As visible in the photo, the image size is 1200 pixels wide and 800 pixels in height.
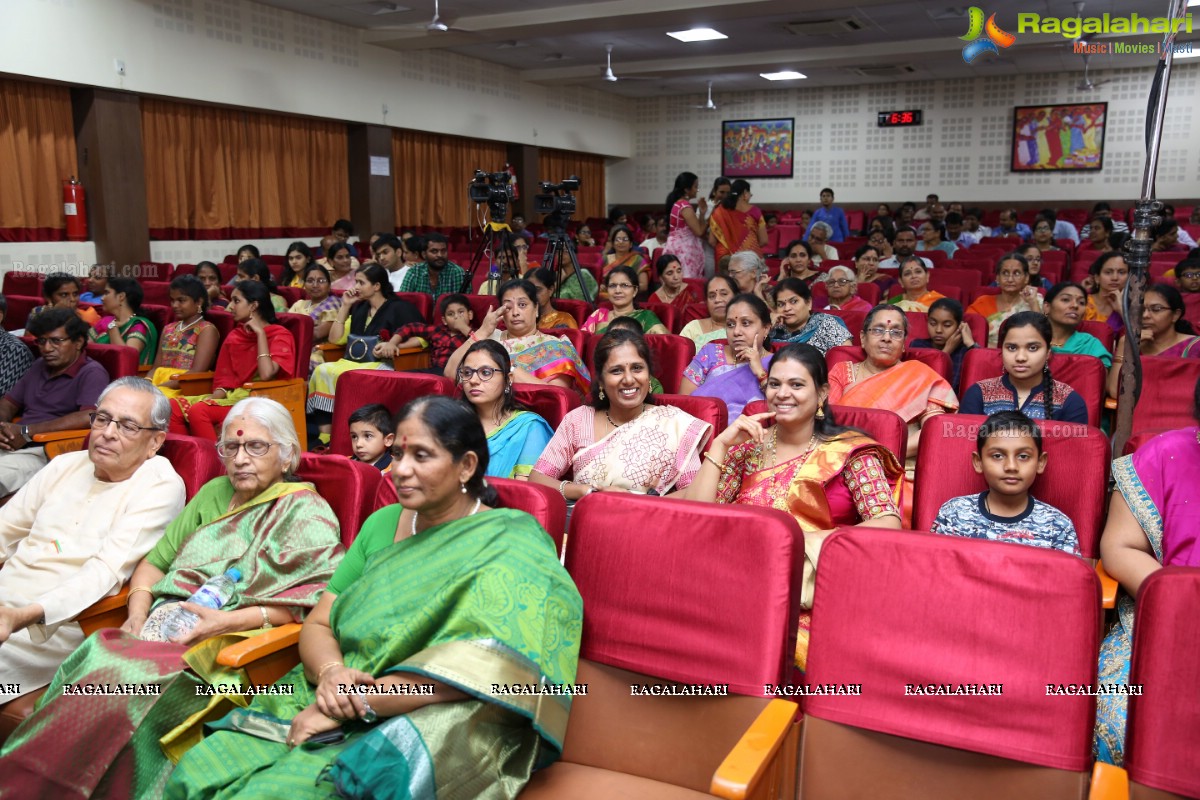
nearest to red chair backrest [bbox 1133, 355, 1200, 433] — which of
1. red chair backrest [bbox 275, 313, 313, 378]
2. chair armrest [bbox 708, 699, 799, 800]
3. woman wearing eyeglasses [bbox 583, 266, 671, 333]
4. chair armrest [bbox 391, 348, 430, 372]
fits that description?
woman wearing eyeglasses [bbox 583, 266, 671, 333]

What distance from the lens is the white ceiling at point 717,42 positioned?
8492 millimetres

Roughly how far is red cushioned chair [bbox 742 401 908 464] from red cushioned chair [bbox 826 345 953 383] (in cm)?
81

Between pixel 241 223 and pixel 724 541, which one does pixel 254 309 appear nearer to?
pixel 724 541

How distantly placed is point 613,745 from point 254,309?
3.19 meters

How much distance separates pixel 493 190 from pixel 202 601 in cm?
424

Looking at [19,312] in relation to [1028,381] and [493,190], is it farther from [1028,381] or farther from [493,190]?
[1028,381]

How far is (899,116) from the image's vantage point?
13.2m

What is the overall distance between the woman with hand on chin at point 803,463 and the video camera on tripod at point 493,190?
382cm

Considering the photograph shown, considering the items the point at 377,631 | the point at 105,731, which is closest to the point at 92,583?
A: the point at 105,731

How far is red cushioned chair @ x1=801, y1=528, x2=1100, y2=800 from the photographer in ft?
4.45

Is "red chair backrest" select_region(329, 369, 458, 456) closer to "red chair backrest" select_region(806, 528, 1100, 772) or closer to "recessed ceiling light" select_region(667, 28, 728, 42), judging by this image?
"red chair backrest" select_region(806, 528, 1100, 772)

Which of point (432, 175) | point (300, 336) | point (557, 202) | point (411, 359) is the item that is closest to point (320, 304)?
point (411, 359)

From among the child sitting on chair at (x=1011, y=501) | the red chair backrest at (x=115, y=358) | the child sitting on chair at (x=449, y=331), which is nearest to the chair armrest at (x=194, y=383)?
the red chair backrest at (x=115, y=358)

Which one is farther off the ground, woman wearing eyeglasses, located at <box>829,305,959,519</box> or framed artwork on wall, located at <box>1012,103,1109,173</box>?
framed artwork on wall, located at <box>1012,103,1109,173</box>
